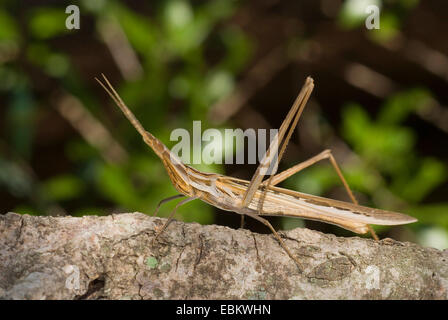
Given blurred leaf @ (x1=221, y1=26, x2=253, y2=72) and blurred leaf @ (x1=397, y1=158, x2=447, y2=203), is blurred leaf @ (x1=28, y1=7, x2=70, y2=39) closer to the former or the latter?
blurred leaf @ (x1=221, y1=26, x2=253, y2=72)

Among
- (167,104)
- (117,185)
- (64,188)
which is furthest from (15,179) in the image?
(167,104)

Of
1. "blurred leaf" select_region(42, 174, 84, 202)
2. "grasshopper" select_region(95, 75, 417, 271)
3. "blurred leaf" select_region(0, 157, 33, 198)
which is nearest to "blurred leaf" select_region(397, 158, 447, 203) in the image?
"grasshopper" select_region(95, 75, 417, 271)

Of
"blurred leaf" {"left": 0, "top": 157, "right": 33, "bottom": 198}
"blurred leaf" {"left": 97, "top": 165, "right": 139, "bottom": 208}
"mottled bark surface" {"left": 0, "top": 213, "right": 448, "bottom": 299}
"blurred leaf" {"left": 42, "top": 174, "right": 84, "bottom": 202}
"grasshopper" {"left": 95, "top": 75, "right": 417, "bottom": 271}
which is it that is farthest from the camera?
"blurred leaf" {"left": 42, "top": 174, "right": 84, "bottom": 202}

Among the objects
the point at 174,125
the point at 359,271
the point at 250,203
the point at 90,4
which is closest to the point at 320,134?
the point at 174,125

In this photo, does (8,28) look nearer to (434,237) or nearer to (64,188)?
(64,188)

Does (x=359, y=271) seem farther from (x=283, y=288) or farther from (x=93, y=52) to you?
(x=93, y=52)
